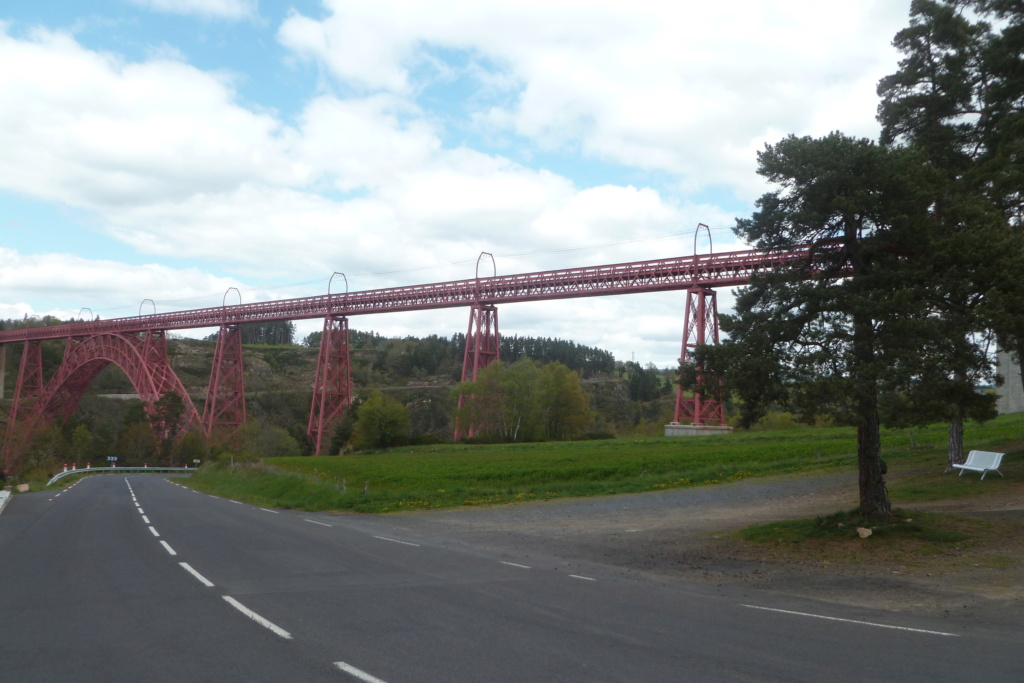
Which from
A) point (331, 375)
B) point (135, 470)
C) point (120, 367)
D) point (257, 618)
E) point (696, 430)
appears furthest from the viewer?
point (135, 470)

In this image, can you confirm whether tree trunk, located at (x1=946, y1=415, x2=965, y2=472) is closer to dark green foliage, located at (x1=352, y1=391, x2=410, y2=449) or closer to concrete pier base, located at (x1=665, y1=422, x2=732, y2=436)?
concrete pier base, located at (x1=665, y1=422, x2=732, y2=436)

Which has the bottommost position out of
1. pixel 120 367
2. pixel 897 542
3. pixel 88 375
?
pixel 897 542

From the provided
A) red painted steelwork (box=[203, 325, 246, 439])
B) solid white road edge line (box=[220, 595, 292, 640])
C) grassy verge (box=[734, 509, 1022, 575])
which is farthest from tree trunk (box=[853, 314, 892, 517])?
red painted steelwork (box=[203, 325, 246, 439])

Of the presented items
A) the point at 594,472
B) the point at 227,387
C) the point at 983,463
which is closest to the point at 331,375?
the point at 227,387

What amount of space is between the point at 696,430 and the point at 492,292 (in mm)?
17754

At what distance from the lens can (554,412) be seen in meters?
70.3

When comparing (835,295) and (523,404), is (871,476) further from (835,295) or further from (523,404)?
(523,404)

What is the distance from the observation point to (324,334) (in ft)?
181

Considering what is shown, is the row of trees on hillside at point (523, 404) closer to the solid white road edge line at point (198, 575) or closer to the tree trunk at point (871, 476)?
the tree trunk at point (871, 476)

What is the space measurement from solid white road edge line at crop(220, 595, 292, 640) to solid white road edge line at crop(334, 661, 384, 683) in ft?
4.00

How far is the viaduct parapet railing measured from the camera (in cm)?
4484

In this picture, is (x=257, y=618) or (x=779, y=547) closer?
(x=257, y=618)

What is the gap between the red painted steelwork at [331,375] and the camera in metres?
55.9

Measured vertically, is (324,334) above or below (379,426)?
above
